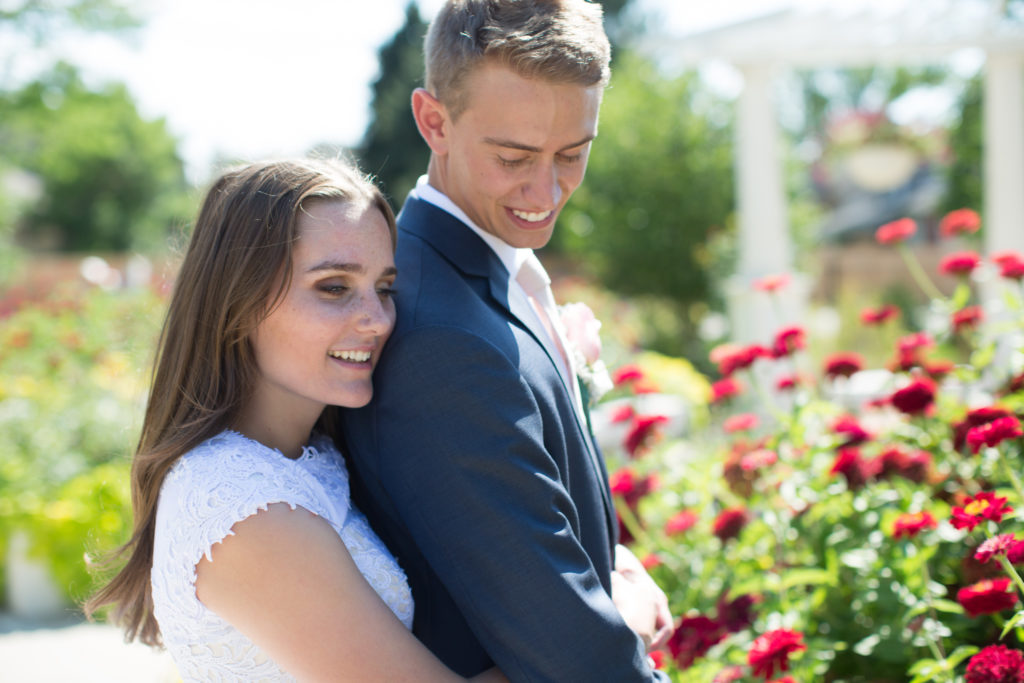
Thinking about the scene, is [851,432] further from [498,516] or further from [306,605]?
[306,605]

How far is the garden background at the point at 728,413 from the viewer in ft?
6.74

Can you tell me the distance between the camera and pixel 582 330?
6.40 ft

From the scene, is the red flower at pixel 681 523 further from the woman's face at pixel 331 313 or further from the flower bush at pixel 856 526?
the woman's face at pixel 331 313

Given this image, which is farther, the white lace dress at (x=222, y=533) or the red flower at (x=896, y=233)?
the red flower at (x=896, y=233)

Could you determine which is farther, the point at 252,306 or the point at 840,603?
the point at 840,603

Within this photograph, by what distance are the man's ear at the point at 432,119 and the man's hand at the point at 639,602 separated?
0.91 metres

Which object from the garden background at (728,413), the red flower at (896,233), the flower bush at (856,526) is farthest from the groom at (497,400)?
the red flower at (896,233)

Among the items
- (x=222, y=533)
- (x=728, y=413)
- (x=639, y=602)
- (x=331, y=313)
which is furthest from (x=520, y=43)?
(x=728, y=413)

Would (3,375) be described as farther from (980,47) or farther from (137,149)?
(137,149)

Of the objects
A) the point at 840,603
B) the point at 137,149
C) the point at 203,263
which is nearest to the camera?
the point at 203,263

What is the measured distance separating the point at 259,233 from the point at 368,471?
0.45m

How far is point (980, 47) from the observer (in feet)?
22.0

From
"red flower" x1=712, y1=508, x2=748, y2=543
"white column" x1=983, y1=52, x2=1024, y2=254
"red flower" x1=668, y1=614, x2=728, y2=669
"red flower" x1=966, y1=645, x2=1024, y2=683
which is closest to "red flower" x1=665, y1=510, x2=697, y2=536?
"red flower" x1=712, y1=508, x2=748, y2=543

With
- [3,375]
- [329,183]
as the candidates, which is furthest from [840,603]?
[3,375]
